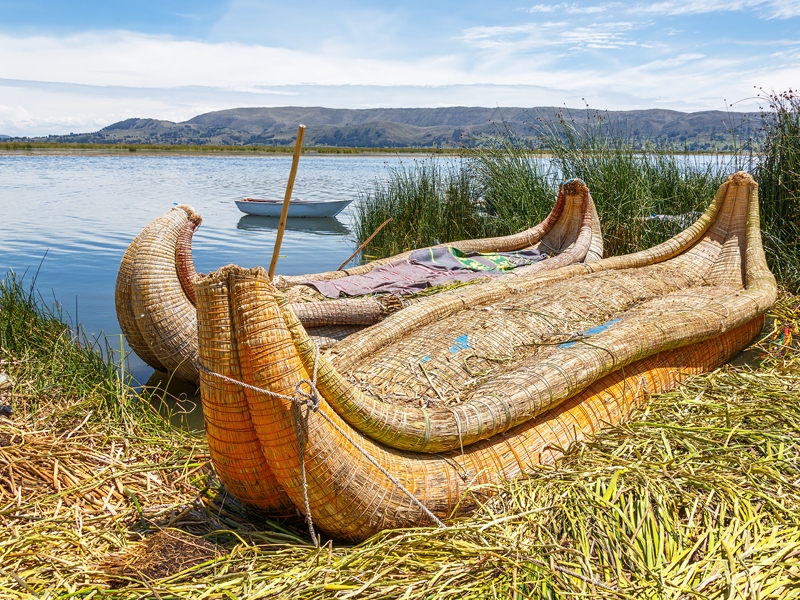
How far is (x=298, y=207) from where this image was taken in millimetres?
15141

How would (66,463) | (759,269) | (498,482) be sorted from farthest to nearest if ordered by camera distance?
(759,269) → (66,463) → (498,482)

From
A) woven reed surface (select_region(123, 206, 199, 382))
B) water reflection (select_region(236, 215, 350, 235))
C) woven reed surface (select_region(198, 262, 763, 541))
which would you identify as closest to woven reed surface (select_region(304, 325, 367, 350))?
woven reed surface (select_region(123, 206, 199, 382))

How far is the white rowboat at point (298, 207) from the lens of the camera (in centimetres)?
1478

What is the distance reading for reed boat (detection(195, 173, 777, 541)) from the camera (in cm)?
200

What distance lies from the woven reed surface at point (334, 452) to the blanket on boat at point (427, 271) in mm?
2667

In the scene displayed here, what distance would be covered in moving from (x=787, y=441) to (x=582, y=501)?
1.04 meters

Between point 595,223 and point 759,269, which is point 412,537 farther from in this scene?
point 595,223

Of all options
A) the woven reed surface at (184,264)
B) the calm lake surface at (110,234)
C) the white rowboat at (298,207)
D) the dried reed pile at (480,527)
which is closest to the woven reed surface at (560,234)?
the woven reed surface at (184,264)

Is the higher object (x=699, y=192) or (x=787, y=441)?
(x=699, y=192)

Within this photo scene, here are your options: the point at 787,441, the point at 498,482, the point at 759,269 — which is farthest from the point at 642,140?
the point at 498,482

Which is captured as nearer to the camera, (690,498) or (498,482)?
(690,498)

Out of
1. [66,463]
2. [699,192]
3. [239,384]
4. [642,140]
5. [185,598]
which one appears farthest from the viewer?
[642,140]

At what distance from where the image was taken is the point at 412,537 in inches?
83.0

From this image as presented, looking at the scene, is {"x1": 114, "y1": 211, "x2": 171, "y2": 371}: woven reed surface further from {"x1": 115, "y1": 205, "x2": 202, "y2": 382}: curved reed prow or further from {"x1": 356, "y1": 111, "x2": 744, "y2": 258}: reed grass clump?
{"x1": 356, "y1": 111, "x2": 744, "y2": 258}: reed grass clump
